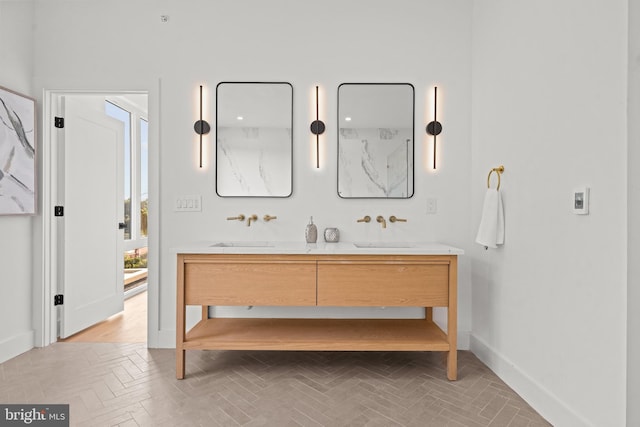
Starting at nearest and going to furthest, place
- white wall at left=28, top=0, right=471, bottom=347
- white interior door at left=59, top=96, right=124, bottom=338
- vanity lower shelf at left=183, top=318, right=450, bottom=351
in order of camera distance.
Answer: vanity lower shelf at left=183, top=318, right=450, bottom=351 → white wall at left=28, top=0, right=471, bottom=347 → white interior door at left=59, top=96, right=124, bottom=338

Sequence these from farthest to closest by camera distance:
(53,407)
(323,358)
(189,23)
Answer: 1. (189,23)
2. (323,358)
3. (53,407)

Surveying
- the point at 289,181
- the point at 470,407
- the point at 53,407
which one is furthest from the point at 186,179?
the point at 470,407

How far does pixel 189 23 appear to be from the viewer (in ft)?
9.01

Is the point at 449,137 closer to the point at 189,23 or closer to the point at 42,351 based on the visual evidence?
→ the point at 189,23

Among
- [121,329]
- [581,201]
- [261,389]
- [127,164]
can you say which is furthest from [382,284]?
[127,164]

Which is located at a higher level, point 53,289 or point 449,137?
point 449,137

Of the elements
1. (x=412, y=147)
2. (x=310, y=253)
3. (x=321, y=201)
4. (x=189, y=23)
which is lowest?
(x=310, y=253)

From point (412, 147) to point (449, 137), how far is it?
1.02 feet

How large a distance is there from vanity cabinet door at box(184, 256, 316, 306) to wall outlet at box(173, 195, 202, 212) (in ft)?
2.26

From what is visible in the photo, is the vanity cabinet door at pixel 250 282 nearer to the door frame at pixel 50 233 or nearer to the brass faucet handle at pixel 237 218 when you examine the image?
the brass faucet handle at pixel 237 218

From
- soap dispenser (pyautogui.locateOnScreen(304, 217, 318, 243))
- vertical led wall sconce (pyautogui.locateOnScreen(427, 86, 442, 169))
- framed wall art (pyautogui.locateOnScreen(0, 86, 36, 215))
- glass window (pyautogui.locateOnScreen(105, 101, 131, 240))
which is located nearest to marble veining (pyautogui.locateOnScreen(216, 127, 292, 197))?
soap dispenser (pyautogui.locateOnScreen(304, 217, 318, 243))

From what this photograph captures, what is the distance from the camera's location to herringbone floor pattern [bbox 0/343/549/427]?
181 cm

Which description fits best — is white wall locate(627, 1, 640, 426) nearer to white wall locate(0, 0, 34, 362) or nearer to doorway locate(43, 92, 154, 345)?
doorway locate(43, 92, 154, 345)

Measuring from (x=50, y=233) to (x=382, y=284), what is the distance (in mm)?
2675
